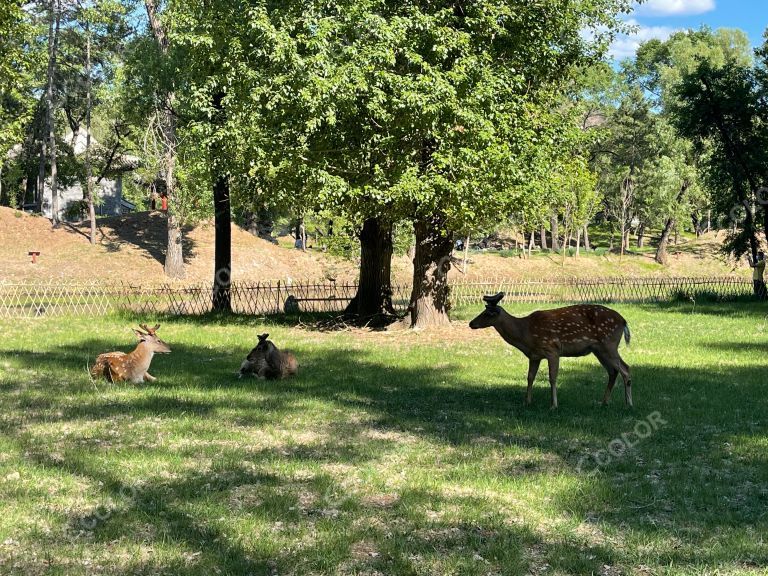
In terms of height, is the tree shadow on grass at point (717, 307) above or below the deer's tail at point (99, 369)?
above

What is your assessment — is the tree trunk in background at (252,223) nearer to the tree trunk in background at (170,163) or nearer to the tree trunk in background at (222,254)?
the tree trunk in background at (170,163)

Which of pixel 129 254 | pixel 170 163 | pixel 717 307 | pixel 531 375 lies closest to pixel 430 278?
pixel 531 375

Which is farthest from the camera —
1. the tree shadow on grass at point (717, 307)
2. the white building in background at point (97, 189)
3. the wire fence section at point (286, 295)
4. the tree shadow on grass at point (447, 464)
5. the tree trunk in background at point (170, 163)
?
the white building in background at point (97, 189)

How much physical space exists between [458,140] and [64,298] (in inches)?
639

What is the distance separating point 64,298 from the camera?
27.3m

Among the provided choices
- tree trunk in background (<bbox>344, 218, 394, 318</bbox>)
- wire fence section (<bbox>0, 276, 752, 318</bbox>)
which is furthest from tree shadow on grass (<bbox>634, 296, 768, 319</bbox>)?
tree trunk in background (<bbox>344, 218, 394, 318</bbox>)

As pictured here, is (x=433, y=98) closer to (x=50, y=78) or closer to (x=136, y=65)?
(x=136, y=65)

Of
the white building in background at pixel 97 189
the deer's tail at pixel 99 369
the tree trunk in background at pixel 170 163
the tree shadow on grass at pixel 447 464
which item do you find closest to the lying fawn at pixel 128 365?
the deer's tail at pixel 99 369

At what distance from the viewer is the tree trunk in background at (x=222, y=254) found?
28141 mm

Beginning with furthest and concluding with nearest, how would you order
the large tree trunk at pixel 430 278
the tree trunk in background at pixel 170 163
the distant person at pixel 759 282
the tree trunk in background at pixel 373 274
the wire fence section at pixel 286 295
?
1. the distant person at pixel 759 282
2. the tree trunk in background at pixel 170 163
3. the wire fence section at pixel 286 295
4. the tree trunk in background at pixel 373 274
5. the large tree trunk at pixel 430 278

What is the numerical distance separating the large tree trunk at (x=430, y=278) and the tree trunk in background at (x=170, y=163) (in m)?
11.8

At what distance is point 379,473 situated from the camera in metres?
8.04

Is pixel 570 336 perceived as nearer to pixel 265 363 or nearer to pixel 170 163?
pixel 265 363

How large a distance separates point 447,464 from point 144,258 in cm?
3649
